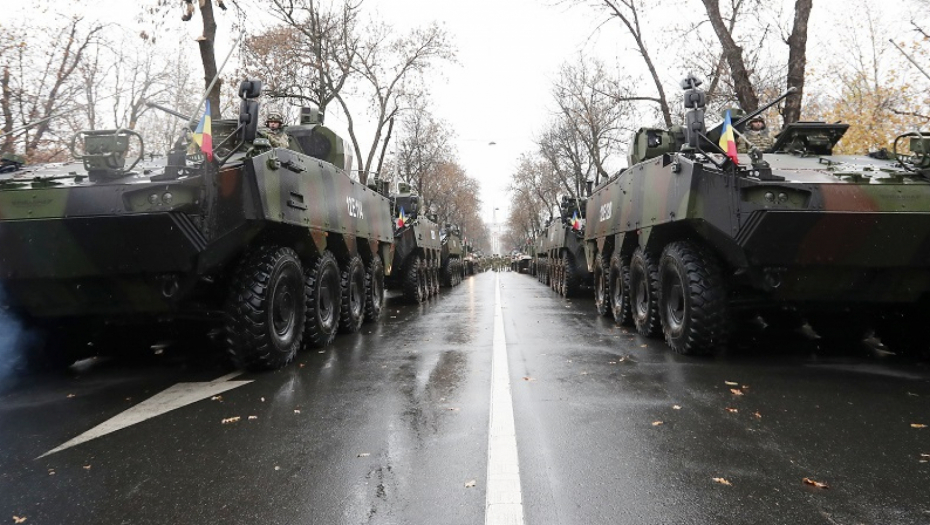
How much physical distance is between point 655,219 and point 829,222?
6.75 feet

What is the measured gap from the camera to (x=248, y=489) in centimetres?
307

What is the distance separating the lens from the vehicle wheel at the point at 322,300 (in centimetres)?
734

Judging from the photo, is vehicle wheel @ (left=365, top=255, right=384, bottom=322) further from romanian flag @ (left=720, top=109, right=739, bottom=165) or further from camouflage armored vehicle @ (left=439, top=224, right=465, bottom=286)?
camouflage armored vehicle @ (left=439, top=224, right=465, bottom=286)

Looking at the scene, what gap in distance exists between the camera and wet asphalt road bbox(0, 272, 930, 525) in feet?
9.25

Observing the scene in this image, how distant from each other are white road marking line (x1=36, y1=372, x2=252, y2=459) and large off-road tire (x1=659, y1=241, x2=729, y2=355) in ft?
14.6

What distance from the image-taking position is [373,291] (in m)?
10.8

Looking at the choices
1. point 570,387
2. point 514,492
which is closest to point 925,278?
point 570,387

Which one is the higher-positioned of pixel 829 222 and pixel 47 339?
pixel 829 222

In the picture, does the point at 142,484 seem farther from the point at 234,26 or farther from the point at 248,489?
the point at 234,26

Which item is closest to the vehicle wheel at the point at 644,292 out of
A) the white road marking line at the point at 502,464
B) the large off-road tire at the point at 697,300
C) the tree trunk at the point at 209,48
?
the large off-road tire at the point at 697,300

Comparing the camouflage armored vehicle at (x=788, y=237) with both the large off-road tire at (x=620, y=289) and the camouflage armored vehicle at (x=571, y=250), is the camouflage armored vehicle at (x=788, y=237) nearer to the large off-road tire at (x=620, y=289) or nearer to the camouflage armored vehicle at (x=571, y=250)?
the large off-road tire at (x=620, y=289)

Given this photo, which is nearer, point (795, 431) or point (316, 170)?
point (795, 431)

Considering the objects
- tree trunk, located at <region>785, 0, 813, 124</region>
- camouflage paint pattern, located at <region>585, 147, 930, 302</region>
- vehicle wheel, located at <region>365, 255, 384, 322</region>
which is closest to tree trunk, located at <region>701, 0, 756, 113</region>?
tree trunk, located at <region>785, 0, 813, 124</region>

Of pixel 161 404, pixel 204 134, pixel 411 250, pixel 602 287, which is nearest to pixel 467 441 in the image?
pixel 161 404
